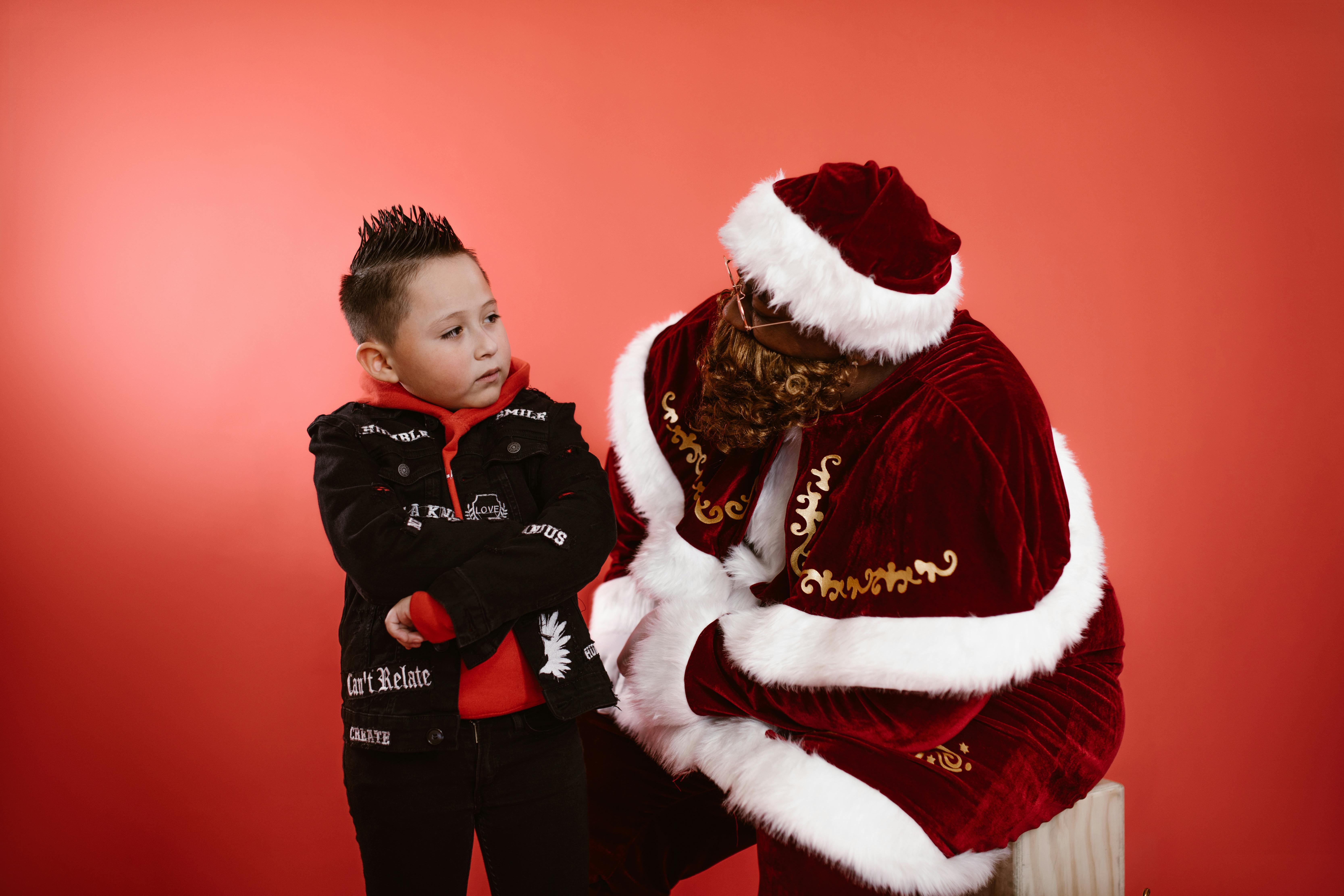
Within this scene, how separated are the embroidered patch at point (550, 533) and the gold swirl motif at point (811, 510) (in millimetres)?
366

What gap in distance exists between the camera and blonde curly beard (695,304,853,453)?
51.1 inches

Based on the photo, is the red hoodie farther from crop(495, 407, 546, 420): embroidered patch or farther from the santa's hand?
the santa's hand

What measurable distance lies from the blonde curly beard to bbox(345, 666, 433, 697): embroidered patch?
563 millimetres

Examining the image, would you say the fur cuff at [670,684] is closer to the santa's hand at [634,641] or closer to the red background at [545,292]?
the santa's hand at [634,641]

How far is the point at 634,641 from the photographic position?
144 centimetres

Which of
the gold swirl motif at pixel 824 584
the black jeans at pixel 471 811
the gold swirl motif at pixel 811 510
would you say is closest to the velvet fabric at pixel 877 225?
the gold swirl motif at pixel 811 510

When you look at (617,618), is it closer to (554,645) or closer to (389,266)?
(554,645)

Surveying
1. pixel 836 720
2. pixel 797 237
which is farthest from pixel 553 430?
pixel 836 720

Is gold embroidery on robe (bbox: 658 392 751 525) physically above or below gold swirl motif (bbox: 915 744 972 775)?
above

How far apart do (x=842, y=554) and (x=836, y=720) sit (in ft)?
0.73

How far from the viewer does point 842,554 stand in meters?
1.25

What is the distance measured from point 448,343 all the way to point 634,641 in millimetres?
569

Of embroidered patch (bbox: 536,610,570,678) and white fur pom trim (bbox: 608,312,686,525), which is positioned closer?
embroidered patch (bbox: 536,610,570,678)

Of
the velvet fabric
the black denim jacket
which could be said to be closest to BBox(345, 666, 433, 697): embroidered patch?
the black denim jacket
